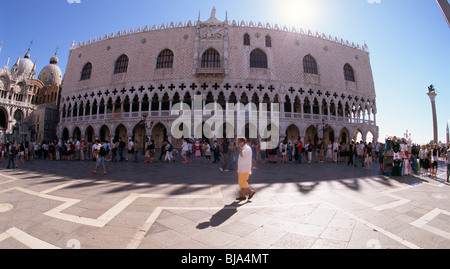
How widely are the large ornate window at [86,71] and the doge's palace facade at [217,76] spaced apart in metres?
0.28

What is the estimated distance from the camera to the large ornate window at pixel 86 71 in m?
32.2

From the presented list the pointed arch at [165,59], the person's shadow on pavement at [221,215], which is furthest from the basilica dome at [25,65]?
the person's shadow on pavement at [221,215]

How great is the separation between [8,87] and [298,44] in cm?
6355

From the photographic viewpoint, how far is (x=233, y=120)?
994 inches

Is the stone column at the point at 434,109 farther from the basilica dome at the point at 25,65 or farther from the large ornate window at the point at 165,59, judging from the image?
the basilica dome at the point at 25,65

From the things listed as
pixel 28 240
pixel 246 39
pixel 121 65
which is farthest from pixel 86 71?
pixel 28 240

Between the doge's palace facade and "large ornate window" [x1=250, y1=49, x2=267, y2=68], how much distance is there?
150 millimetres

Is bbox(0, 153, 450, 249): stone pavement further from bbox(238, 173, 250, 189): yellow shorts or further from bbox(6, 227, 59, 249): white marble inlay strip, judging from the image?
bbox(238, 173, 250, 189): yellow shorts

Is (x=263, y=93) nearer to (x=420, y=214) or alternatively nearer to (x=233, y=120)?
(x=233, y=120)

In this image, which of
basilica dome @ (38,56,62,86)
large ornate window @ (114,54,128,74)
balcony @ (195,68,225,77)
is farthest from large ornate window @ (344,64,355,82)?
basilica dome @ (38,56,62,86)

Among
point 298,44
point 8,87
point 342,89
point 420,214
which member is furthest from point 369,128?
point 8,87

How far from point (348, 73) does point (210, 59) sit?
79.1 feet
